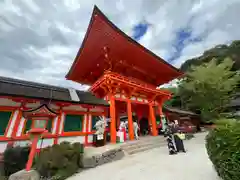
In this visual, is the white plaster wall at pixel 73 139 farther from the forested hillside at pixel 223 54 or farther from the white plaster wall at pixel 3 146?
the forested hillside at pixel 223 54

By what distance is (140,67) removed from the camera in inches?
425

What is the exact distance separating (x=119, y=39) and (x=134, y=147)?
20.5 feet

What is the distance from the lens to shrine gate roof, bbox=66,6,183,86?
7.17m

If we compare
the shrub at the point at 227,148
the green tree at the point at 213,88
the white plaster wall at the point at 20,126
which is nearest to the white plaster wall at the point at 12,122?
the white plaster wall at the point at 20,126

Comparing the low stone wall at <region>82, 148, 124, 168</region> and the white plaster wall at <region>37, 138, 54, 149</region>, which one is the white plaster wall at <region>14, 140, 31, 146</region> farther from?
the low stone wall at <region>82, 148, 124, 168</region>

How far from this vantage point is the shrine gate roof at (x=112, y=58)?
23.5 ft

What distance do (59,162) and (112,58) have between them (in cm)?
700

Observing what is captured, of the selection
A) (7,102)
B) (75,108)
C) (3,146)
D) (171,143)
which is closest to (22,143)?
(3,146)

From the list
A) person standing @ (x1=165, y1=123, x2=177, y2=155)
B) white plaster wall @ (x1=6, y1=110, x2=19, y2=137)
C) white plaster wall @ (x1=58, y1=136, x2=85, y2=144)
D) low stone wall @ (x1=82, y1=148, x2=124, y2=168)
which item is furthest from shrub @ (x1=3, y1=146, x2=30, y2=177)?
person standing @ (x1=165, y1=123, x2=177, y2=155)

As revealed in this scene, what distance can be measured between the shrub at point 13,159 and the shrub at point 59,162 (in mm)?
874

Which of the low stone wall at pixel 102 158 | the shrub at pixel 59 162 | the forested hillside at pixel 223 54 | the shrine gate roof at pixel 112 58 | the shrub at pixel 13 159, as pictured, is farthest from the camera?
the forested hillside at pixel 223 54

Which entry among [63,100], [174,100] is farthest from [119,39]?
[174,100]

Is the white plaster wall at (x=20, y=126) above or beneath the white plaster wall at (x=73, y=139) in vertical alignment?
above

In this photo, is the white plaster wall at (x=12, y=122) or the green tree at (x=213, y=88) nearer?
the white plaster wall at (x=12, y=122)
